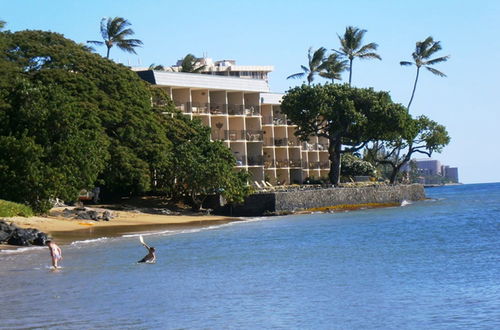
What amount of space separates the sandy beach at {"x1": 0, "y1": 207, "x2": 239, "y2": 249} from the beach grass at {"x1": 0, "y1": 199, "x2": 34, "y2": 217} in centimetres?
33

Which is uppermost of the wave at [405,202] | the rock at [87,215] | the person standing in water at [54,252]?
the rock at [87,215]

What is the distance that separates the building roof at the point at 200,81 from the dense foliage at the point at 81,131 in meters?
→ 5.33

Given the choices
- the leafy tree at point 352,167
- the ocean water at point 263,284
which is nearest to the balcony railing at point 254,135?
the leafy tree at point 352,167

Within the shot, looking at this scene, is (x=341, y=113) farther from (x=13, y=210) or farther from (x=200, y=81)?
(x=13, y=210)

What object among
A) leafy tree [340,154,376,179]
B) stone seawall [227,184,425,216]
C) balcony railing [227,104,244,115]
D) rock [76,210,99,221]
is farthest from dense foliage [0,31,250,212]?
leafy tree [340,154,376,179]

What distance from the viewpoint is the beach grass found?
3972 centimetres

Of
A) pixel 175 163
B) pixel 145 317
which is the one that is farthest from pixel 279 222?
pixel 145 317

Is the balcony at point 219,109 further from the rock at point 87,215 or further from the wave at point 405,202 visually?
the rock at point 87,215

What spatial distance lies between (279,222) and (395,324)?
37.1m

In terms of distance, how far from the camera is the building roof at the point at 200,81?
68.2m

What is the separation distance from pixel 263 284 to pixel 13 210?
2193 cm

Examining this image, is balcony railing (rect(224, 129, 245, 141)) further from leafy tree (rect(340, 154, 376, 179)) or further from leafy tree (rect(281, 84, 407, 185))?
leafy tree (rect(340, 154, 376, 179))

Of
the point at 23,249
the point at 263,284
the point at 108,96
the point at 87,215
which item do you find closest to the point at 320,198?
the point at 108,96

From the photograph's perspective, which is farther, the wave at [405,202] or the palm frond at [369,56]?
the palm frond at [369,56]
